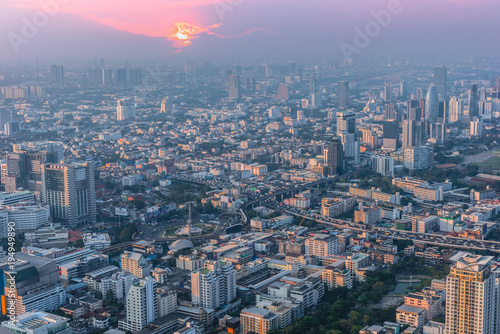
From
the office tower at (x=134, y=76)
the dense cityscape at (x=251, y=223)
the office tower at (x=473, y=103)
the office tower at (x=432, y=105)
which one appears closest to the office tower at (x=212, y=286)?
the dense cityscape at (x=251, y=223)

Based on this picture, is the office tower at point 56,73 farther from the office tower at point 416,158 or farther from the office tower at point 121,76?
the office tower at point 416,158

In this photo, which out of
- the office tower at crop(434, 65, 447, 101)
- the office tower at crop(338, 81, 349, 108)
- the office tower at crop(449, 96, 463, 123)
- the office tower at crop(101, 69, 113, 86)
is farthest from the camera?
the office tower at crop(101, 69, 113, 86)

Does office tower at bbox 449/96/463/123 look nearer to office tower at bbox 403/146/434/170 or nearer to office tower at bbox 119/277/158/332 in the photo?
office tower at bbox 403/146/434/170

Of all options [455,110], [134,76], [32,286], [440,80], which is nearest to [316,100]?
[440,80]

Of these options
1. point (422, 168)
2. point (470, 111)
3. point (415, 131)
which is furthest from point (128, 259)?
point (470, 111)

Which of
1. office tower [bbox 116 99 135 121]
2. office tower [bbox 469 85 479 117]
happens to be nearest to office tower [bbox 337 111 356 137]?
office tower [bbox 469 85 479 117]
